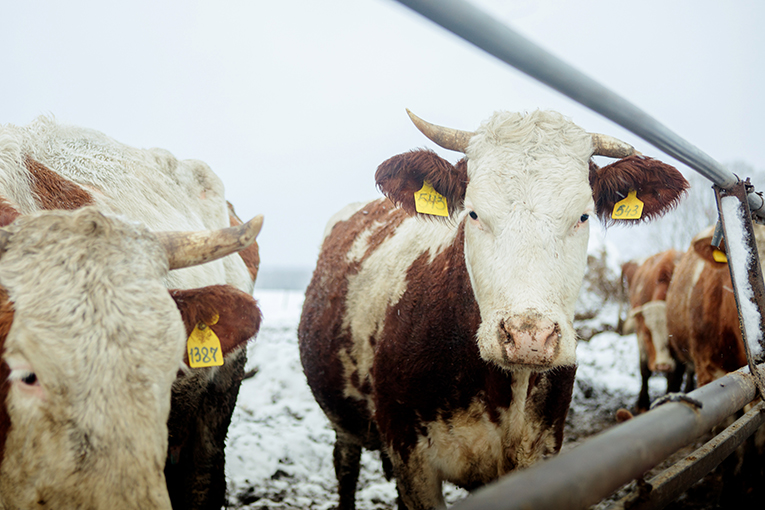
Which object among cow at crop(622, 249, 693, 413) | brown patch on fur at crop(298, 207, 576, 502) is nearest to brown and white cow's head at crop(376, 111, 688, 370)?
brown patch on fur at crop(298, 207, 576, 502)

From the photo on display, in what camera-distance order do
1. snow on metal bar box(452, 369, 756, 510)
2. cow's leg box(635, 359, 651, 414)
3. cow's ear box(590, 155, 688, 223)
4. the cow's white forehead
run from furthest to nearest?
cow's leg box(635, 359, 651, 414) → cow's ear box(590, 155, 688, 223) → the cow's white forehead → snow on metal bar box(452, 369, 756, 510)

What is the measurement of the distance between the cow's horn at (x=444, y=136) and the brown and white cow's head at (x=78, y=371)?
1.54 metres

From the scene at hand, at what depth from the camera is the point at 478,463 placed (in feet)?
8.05

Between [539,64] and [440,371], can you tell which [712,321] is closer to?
[440,371]

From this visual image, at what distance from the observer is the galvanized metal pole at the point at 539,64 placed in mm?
829

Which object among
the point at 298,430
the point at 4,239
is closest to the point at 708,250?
the point at 4,239

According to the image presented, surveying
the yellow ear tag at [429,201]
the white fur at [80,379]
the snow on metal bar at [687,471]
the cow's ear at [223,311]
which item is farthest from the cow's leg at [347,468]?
the snow on metal bar at [687,471]

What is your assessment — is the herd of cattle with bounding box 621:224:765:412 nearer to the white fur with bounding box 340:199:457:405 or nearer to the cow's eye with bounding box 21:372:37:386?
the white fur with bounding box 340:199:457:405

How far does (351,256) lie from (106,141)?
1.90 m

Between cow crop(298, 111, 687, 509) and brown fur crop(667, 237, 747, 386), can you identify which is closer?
cow crop(298, 111, 687, 509)

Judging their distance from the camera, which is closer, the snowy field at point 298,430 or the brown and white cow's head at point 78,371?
the brown and white cow's head at point 78,371

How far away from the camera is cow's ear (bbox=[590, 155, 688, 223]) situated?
2.35 m

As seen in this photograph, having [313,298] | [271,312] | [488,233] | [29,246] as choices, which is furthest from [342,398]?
[271,312]

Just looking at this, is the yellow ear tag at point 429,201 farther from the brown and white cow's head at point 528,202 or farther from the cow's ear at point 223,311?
the cow's ear at point 223,311
